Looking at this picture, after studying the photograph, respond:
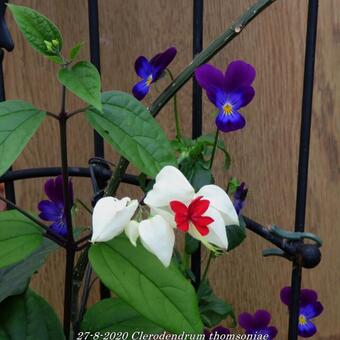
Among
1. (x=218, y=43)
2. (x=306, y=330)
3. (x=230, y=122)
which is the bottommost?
(x=306, y=330)

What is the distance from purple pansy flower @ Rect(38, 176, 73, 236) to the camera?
0.92 m

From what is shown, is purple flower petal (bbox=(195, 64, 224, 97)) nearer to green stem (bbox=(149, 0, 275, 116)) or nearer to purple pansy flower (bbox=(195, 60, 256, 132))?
purple pansy flower (bbox=(195, 60, 256, 132))

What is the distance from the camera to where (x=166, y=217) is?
0.53m

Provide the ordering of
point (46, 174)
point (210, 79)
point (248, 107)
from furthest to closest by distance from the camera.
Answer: point (248, 107) → point (46, 174) → point (210, 79)

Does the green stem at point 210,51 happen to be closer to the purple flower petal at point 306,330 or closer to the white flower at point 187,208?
the white flower at point 187,208

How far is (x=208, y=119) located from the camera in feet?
4.45

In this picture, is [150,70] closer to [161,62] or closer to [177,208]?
[161,62]

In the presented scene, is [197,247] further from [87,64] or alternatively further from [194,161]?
[87,64]

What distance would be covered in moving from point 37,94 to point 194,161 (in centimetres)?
65

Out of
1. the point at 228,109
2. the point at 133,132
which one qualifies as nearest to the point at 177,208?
the point at 133,132

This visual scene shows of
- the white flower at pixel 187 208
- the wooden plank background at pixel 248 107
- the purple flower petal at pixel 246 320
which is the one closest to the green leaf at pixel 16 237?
the white flower at pixel 187 208

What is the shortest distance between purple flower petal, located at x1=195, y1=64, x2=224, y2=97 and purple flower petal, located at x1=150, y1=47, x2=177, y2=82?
55 millimetres

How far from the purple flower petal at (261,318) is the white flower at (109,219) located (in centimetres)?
66

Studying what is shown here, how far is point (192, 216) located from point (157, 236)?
0.12 feet
